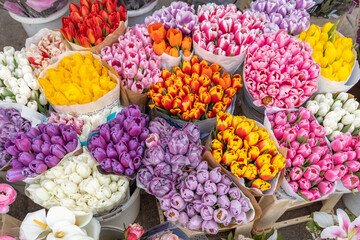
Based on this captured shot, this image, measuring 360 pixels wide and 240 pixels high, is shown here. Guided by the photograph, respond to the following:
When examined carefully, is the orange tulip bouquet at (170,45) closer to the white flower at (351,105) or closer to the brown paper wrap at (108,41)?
the brown paper wrap at (108,41)

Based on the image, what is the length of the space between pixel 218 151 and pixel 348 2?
1.92 meters

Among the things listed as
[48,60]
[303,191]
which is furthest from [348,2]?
[48,60]

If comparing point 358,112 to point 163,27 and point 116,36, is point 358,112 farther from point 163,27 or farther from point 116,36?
point 116,36

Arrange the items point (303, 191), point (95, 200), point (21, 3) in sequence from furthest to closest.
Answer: point (21, 3)
point (303, 191)
point (95, 200)

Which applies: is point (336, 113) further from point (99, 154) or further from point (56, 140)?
point (56, 140)

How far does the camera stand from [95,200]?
1.27 m

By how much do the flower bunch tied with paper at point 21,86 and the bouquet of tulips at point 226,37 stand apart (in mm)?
1014

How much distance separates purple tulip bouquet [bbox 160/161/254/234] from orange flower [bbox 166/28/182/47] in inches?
33.0

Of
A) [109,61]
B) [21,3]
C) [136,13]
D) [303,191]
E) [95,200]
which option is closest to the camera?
[95,200]

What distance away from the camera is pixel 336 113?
157cm

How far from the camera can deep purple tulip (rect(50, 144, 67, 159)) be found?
1.29 metres

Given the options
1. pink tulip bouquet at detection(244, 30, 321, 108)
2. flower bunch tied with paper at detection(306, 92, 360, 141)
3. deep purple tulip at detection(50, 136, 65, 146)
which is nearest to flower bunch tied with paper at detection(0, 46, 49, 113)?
deep purple tulip at detection(50, 136, 65, 146)

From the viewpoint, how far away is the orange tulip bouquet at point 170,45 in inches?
66.0

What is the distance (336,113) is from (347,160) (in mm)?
273
